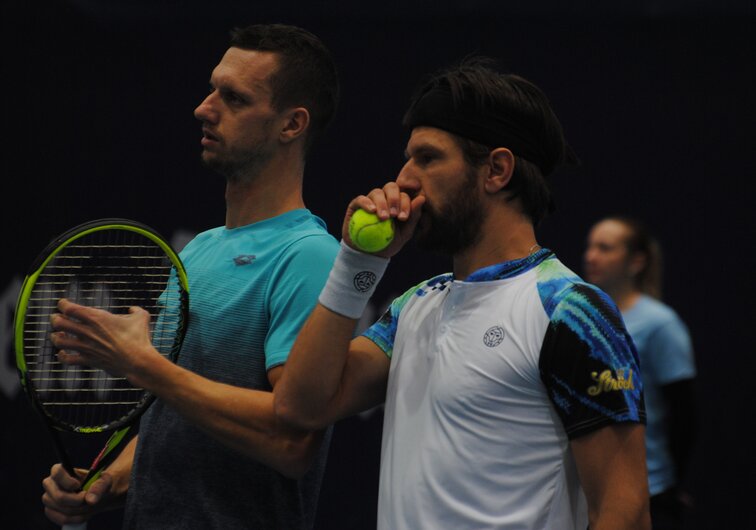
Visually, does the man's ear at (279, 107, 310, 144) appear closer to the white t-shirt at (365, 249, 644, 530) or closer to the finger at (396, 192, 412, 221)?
the finger at (396, 192, 412, 221)

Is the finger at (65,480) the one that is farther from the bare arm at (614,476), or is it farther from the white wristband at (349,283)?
the bare arm at (614,476)

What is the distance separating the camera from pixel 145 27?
5.15 metres

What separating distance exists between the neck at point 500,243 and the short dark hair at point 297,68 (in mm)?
597

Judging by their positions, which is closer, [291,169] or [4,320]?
[291,169]

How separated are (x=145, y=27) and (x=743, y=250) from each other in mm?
2777

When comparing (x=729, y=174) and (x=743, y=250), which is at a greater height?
(x=729, y=174)

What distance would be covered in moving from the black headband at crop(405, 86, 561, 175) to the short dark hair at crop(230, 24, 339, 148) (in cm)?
46

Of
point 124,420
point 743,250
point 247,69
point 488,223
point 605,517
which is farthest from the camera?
point 743,250

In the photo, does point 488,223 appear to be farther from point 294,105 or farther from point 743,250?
point 743,250

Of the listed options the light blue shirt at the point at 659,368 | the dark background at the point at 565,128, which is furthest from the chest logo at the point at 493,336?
the dark background at the point at 565,128

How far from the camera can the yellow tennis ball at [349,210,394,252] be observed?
1975 millimetres

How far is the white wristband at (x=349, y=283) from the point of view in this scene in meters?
1.98

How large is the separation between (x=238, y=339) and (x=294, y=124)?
0.51m

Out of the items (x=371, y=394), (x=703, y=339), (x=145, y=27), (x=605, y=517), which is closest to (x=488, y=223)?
(x=371, y=394)
